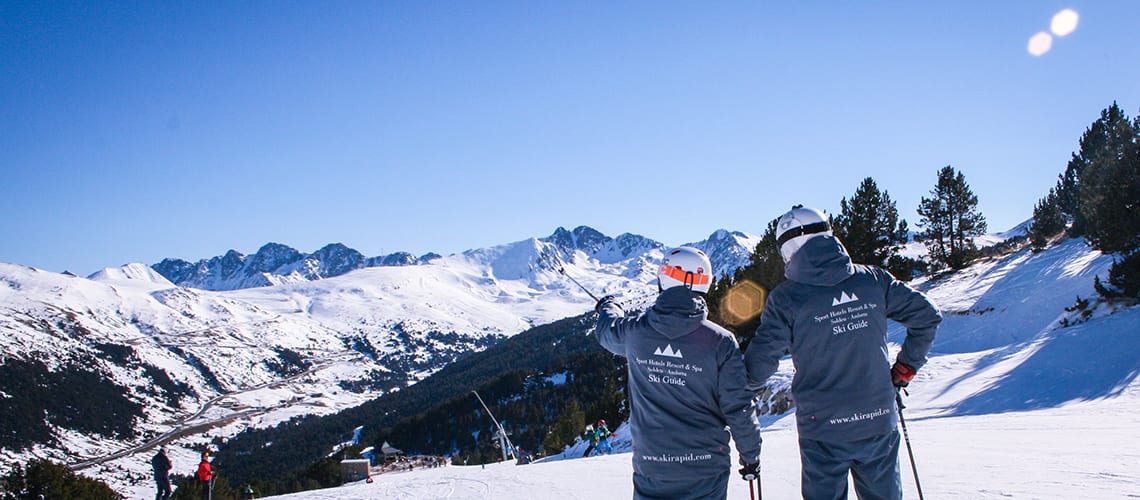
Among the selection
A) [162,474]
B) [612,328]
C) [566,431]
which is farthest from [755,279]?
[566,431]

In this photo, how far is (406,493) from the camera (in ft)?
32.2

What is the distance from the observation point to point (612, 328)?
15.5 feet

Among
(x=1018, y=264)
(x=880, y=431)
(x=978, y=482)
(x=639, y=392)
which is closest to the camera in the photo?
(x=880, y=431)

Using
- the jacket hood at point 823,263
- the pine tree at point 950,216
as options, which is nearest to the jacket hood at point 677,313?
the jacket hood at point 823,263

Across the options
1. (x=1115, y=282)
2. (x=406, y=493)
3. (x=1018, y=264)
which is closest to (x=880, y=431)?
(x=406, y=493)

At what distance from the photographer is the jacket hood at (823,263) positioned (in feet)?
13.5

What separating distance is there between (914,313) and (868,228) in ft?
101

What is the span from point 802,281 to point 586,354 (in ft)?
469

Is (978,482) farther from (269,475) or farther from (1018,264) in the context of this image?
(269,475)

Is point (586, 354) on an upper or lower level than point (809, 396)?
lower

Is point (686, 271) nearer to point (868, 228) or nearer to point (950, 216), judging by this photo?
point (868, 228)

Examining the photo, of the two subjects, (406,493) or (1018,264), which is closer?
(406,493)

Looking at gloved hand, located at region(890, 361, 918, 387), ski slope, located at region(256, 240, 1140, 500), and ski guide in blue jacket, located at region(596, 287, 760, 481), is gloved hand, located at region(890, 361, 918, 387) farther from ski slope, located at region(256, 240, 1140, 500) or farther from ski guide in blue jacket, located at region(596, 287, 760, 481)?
ski slope, located at region(256, 240, 1140, 500)

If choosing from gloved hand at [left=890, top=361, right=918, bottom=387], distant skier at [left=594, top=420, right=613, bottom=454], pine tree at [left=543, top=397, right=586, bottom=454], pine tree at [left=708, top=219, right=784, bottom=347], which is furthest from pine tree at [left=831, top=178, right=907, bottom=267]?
pine tree at [left=543, top=397, right=586, bottom=454]
